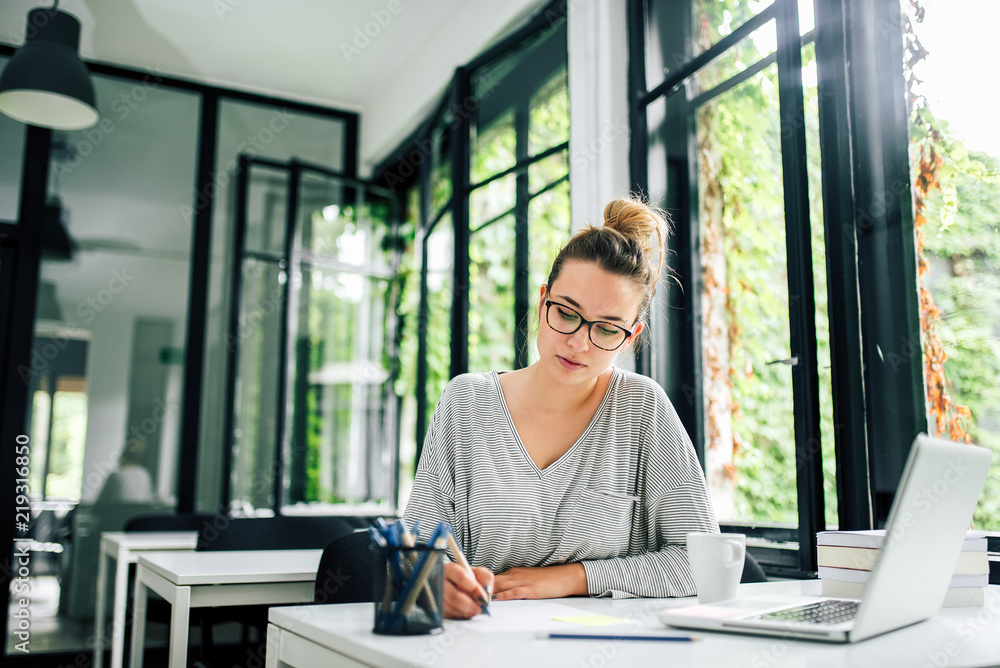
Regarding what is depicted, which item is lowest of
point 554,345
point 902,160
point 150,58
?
point 554,345

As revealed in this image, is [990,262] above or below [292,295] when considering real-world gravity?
below

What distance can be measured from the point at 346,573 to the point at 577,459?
537mm

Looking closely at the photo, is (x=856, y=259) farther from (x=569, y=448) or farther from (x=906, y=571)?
(x=906, y=571)

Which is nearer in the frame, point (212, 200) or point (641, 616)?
point (641, 616)

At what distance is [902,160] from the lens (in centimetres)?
193

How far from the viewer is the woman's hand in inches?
53.0

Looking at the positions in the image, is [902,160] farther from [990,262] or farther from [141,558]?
[141,558]

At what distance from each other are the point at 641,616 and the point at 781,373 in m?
1.26

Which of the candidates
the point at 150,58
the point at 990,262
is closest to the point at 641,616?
the point at 990,262

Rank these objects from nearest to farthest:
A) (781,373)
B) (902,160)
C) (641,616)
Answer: (641,616)
(902,160)
(781,373)

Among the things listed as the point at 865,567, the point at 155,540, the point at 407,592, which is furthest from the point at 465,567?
the point at 155,540

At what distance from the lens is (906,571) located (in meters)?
0.95

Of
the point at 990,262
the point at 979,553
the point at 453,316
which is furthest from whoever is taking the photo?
the point at 453,316

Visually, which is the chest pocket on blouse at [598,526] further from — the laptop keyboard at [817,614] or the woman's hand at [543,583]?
the laptop keyboard at [817,614]
